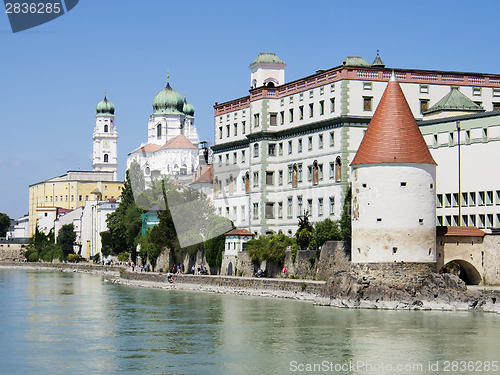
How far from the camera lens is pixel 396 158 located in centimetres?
4716

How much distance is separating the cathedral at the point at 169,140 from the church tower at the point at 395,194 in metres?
88.0

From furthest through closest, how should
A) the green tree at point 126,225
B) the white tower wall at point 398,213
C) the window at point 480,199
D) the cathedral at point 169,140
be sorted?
the cathedral at point 169,140
the green tree at point 126,225
the window at point 480,199
the white tower wall at point 398,213

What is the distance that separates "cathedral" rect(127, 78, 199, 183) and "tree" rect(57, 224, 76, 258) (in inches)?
558

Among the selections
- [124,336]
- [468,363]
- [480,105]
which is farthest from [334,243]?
[468,363]

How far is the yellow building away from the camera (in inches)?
7279

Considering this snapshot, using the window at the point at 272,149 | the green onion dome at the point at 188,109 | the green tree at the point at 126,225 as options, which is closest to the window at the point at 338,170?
the window at the point at 272,149

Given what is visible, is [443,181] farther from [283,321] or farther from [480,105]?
[283,321]

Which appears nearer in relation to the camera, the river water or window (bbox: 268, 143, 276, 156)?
the river water

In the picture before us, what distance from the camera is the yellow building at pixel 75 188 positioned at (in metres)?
185

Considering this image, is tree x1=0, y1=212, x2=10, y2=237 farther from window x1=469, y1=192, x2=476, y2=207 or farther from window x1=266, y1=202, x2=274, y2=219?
window x1=469, y1=192, x2=476, y2=207

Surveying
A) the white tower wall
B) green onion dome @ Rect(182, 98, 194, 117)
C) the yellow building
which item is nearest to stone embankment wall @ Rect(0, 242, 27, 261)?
the yellow building

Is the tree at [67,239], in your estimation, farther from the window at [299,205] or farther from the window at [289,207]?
the window at [299,205]

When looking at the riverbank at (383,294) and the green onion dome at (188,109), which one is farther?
the green onion dome at (188,109)

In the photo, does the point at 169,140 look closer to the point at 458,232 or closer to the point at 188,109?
the point at 188,109
